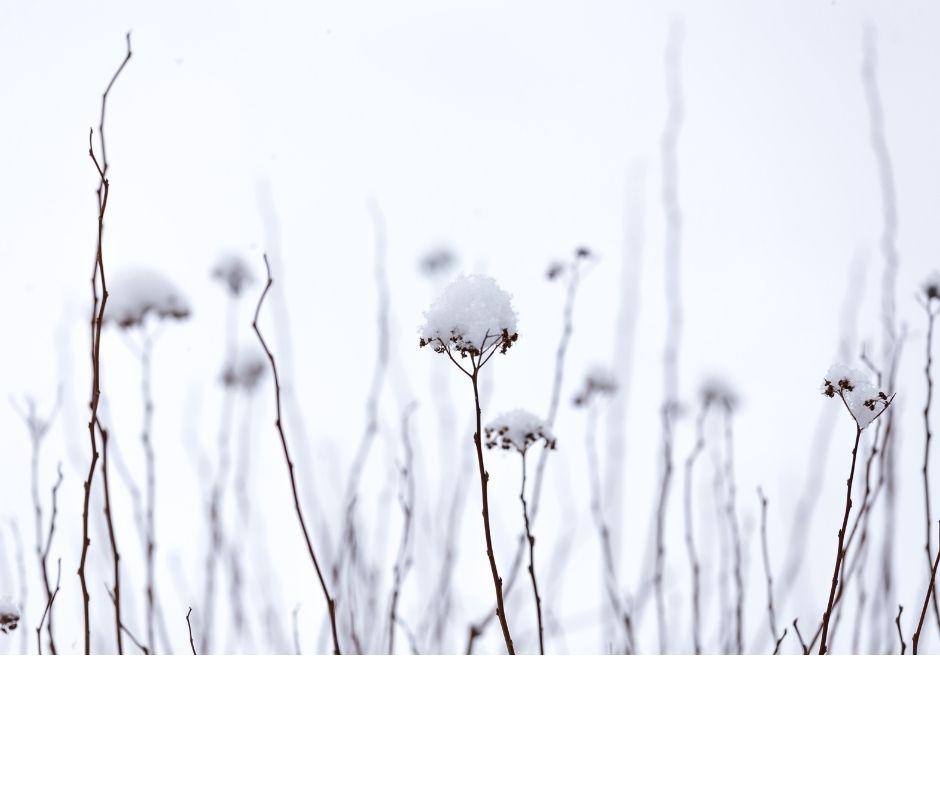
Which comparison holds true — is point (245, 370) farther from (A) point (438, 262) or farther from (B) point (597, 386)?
(B) point (597, 386)

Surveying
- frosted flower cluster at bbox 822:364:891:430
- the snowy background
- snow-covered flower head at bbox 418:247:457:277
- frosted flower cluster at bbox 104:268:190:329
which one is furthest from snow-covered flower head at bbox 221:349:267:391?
frosted flower cluster at bbox 822:364:891:430

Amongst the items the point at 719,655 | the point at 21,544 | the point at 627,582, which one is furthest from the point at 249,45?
the point at 719,655

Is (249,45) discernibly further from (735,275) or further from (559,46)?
(735,275)

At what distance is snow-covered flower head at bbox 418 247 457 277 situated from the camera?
1.31m

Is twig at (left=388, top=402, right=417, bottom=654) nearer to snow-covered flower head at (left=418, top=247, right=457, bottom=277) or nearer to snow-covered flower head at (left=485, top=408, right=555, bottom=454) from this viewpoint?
snow-covered flower head at (left=485, top=408, right=555, bottom=454)

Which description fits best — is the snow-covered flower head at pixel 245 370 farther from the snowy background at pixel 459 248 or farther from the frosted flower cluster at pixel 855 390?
the frosted flower cluster at pixel 855 390

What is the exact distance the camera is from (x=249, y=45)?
1.34 m

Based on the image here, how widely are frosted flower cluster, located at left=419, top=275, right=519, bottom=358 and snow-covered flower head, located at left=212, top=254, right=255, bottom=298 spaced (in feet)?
2.27

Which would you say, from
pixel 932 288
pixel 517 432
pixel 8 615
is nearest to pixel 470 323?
pixel 517 432

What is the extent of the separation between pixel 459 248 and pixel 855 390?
740 mm

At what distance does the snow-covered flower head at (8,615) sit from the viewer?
78 centimetres

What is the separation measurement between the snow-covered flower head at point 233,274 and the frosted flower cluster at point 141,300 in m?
0.15

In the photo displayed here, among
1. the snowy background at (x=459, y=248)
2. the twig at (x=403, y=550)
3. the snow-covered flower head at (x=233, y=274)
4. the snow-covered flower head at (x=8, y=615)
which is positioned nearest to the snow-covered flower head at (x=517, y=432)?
the twig at (x=403, y=550)

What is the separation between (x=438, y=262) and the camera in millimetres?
1316
